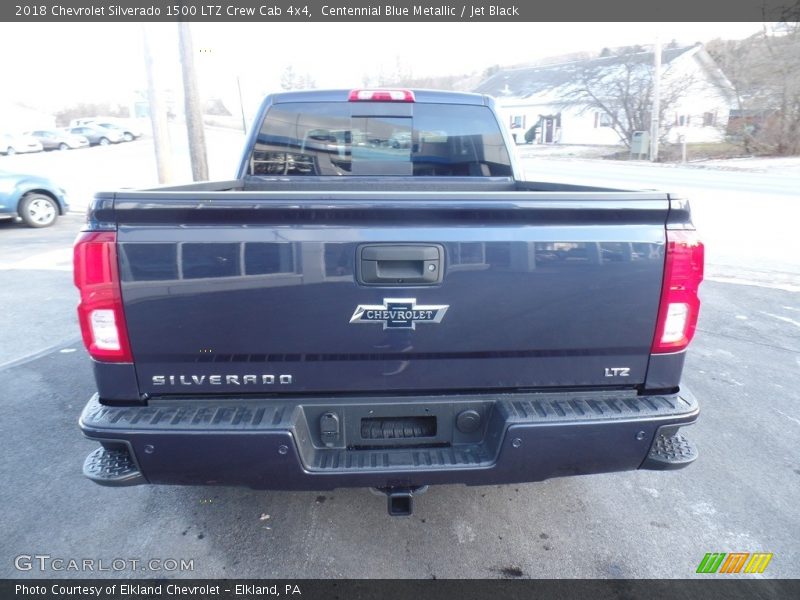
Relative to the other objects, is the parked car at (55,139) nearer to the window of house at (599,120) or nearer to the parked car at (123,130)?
the parked car at (123,130)

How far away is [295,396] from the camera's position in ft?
7.27

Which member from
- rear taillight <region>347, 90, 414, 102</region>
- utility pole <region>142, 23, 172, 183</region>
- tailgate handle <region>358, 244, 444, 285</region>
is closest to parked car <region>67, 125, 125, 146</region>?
utility pole <region>142, 23, 172, 183</region>

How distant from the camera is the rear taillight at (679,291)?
2135 mm

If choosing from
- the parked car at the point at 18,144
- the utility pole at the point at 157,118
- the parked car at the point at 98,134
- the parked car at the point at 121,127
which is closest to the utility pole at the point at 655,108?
the utility pole at the point at 157,118

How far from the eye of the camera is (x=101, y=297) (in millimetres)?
2039

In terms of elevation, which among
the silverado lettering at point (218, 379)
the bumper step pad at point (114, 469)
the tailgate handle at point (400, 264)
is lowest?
the bumper step pad at point (114, 469)

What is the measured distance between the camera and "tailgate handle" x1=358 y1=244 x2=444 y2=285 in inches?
80.6

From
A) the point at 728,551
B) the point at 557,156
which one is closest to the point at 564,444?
the point at 728,551

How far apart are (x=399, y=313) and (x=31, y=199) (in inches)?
494

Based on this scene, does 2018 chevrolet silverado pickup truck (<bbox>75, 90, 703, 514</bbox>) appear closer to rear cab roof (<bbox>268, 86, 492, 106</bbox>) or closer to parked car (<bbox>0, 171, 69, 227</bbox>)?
rear cab roof (<bbox>268, 86, 492, 106</bbox>)

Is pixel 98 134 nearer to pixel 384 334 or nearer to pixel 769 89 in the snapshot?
pixel 769 89

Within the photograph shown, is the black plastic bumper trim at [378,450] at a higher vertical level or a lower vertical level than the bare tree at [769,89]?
lower

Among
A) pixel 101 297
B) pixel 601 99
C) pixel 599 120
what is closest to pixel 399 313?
pixel 101 297

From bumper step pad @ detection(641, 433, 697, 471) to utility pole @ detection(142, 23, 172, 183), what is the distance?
12.0 metres
